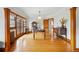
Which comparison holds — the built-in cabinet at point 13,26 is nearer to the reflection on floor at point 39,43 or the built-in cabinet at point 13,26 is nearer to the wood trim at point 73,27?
the reflection on floor at point 39,43

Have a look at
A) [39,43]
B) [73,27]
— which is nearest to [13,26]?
[39,43]

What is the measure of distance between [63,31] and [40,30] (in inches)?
19.6

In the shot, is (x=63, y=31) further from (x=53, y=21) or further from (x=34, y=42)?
(x=34, y=42)

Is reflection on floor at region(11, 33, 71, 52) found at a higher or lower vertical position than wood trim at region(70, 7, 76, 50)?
lower

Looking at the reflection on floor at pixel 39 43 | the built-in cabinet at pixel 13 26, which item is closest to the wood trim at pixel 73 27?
the reflection on floor at pixel 39 43

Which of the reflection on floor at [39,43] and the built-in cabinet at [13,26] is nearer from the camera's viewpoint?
the built-in cabinet at [13,26]

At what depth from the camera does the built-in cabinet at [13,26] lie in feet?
6.26

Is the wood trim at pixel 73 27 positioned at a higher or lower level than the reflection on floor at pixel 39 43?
higher

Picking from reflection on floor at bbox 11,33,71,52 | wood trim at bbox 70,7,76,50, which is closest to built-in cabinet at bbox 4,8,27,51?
reflection on floor at bbox 11,33,71,52

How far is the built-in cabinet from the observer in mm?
1907

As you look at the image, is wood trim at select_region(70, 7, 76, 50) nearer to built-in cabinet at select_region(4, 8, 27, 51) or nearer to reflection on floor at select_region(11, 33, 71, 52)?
reflection on floor at select_region(11, 33, 71, 52)

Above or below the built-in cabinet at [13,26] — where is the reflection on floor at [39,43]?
below
